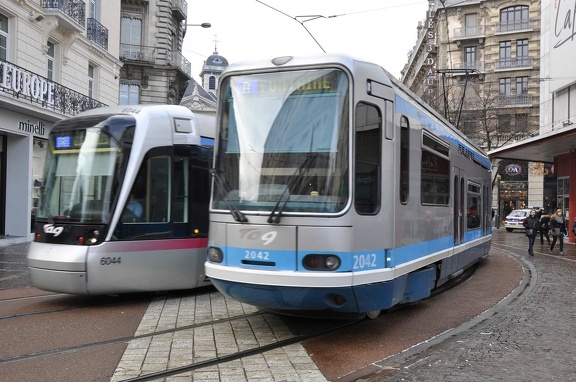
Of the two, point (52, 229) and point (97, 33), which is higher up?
point (97, 33)

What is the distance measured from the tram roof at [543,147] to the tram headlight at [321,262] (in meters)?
15.6

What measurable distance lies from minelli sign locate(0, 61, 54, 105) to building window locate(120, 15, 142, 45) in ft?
55.6

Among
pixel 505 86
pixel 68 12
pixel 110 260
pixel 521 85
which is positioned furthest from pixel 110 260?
pixel 521 85

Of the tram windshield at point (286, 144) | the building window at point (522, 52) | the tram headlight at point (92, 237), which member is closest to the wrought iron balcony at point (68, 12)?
the tram headlight at point (92, 237)

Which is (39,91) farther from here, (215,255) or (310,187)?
(310,187)

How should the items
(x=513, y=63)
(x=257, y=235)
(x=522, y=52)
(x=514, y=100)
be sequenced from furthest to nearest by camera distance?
1. (x=522, y=52)
2. (x=513, y=63)
3. (x=514, y=100)
4. (x=257, y=235)

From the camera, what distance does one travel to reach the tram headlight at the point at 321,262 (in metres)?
5.77

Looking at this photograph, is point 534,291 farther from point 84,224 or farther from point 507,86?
point 507,86

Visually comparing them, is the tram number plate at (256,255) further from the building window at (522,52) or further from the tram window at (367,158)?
the building window at (522,52)

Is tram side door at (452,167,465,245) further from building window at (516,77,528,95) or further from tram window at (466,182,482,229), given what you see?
building window at (516,77,528,95)

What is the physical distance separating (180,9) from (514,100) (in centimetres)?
3107

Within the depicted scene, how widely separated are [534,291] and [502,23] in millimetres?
47936

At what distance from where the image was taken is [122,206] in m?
8.13

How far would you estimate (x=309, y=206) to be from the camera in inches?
231
